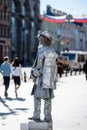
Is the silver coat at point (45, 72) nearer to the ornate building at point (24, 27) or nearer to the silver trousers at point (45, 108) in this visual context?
the silver trousers at point (45, 108)

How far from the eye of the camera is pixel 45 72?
29.5 feet

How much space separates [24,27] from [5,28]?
10.4m

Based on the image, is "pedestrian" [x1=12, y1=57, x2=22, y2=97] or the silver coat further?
"pedestrian" [x1=12, y1=57, x2=22, y2=97]

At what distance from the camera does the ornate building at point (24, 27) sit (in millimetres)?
87375

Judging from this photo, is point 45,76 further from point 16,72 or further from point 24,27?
point 24,27

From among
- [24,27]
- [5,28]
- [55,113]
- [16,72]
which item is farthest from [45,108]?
[24,27]

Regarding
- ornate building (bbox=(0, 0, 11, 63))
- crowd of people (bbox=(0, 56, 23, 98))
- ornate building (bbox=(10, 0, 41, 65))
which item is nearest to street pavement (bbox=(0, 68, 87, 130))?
crowd of people (bbox=(0, 56, 23, 98))

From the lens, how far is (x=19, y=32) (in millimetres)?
88312

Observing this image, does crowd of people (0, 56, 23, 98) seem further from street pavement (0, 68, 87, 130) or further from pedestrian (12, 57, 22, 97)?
street pavement (0, 68, 87, 130)

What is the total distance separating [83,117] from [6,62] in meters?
7.20

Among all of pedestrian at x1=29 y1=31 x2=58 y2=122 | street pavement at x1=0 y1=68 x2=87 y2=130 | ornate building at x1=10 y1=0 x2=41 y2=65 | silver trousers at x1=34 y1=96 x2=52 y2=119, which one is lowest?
ornate building at x1=10 y1=0 x2=41 y2=65

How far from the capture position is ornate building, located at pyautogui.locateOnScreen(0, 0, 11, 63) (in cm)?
8044

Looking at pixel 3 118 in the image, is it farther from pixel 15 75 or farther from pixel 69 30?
pixel 69 30

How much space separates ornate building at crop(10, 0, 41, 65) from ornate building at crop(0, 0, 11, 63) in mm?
3226
